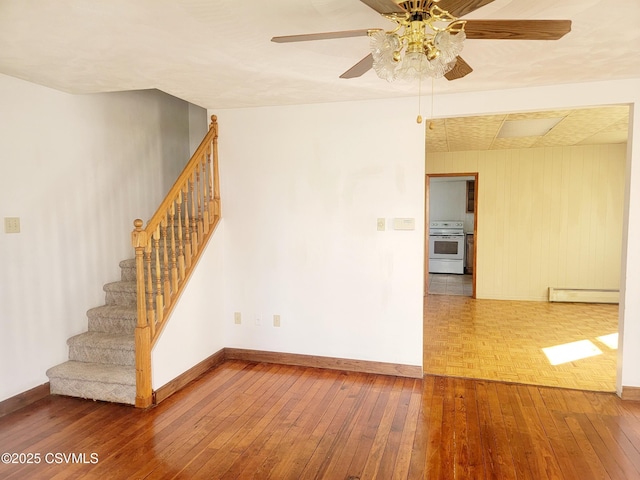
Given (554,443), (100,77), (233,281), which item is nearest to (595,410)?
(554,443)

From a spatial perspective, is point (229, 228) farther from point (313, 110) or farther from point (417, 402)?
point (417, 402)

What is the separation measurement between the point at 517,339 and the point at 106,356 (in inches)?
162

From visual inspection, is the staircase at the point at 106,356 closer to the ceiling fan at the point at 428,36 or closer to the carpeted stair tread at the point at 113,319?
the carpeted stair tread at the point at 113,319

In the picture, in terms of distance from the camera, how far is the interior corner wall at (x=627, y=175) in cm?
297

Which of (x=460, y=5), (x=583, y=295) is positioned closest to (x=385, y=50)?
(x=460, y=5)

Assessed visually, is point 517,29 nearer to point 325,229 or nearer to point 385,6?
point 385,6

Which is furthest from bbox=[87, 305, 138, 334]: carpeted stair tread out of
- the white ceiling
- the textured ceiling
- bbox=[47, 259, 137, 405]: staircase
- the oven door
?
the oven door

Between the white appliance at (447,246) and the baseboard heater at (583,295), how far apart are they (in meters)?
2.75

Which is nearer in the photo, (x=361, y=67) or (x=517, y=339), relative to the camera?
(x=361, y=67)

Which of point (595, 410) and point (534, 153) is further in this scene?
point (534, 153)

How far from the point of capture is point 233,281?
13.0ft

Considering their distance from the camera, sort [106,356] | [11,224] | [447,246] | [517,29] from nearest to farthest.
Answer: [517,29], [11,224], [106,356], [447,246]

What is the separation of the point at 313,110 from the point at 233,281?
5.86ft

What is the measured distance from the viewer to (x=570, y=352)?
4.08 meters
